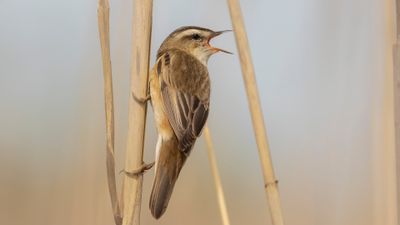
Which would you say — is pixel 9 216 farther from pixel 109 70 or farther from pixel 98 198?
pixel 109 70

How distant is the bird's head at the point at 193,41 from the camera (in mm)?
2436

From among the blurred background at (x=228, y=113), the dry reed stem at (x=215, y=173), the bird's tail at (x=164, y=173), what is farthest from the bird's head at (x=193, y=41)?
the bird's tail at (x=164, y=173)

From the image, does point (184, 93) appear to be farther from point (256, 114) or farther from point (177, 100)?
point (256, 114)

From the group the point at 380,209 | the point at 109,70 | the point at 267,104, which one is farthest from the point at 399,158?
the point at 267,104

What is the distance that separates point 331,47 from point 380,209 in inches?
29.3

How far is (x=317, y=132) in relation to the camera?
2.76m

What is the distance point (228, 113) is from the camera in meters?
3.00

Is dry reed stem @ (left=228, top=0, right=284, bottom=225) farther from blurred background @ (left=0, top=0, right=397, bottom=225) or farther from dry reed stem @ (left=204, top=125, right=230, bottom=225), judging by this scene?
blurred background @ (left=0, top=0, right=397, bottom=225)

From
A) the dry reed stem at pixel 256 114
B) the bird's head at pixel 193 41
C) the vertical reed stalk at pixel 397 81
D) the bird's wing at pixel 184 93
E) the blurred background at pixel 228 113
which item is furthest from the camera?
the blurred background at pixel 228 113

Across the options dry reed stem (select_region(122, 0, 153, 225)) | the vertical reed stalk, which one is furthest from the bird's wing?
the vertical reed stalk

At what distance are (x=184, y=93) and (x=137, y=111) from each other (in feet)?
1.64

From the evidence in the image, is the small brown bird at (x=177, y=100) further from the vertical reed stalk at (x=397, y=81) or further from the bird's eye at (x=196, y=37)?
the vertical reed stalk at (x=397, y=81)

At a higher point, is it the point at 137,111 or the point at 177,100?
the point at 177,100

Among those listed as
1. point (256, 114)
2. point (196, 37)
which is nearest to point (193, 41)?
point (196, 37)
